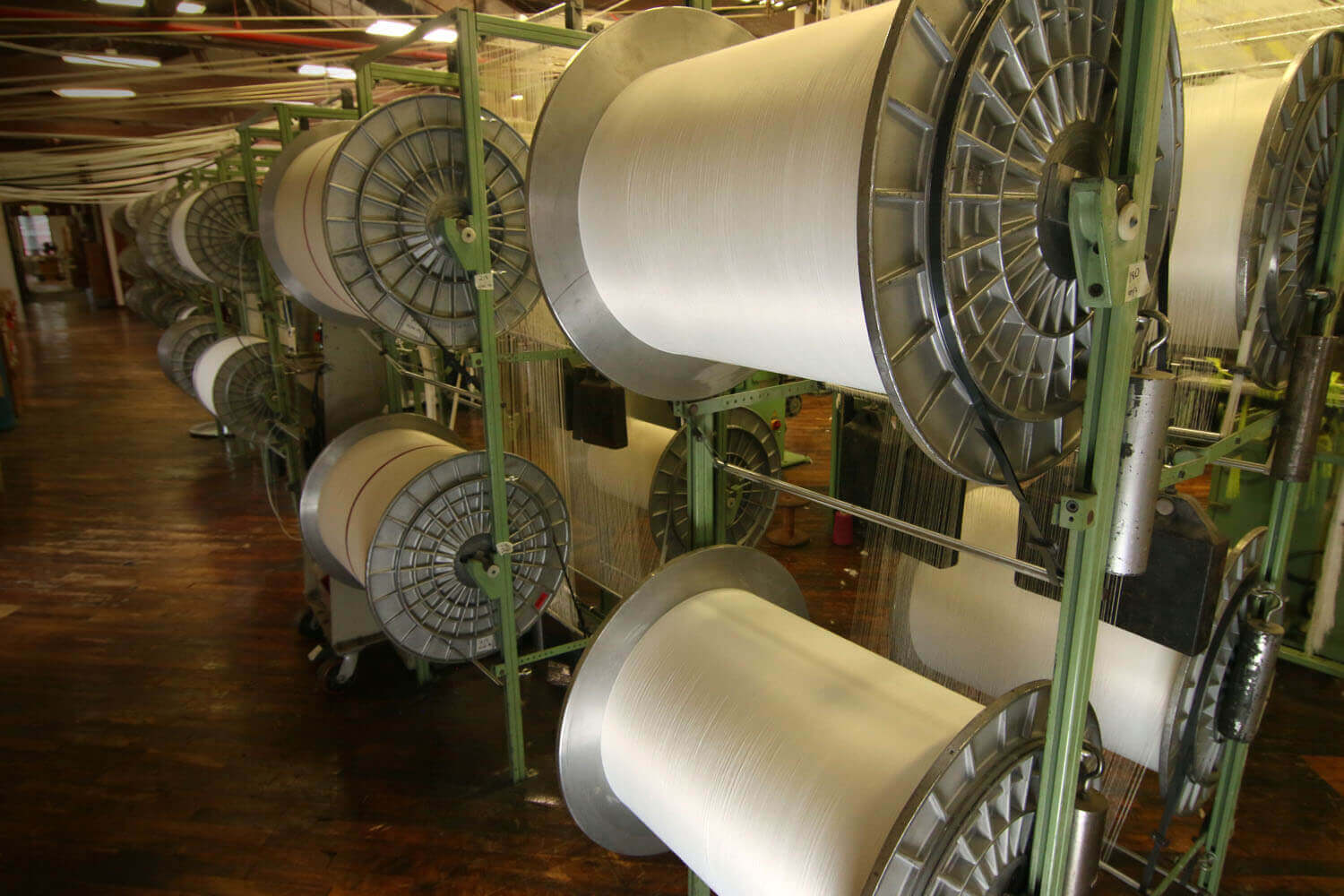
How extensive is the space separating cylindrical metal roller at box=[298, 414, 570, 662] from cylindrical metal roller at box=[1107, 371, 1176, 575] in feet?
6.77

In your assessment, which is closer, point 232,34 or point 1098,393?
point 1098,393

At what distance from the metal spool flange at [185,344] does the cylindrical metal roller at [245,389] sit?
71.3 inches

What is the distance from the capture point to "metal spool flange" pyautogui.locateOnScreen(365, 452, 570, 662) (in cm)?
281

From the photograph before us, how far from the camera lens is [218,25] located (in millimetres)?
5387

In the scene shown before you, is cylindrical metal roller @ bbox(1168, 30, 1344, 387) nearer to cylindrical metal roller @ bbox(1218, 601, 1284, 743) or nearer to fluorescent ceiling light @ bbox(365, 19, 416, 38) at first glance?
cylindrical metal roller @ bbox(1218, 601, 1284, 743)

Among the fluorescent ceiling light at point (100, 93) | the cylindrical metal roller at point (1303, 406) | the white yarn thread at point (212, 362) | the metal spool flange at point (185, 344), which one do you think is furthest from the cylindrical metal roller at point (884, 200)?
the metal spool flange at point (185, 344)

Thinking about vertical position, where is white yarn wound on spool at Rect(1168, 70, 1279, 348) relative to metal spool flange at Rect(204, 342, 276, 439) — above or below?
above

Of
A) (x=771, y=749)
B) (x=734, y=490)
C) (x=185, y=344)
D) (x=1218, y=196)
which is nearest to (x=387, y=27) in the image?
Answer: (x=734, y=490)

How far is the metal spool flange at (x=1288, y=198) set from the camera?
1.68 metres

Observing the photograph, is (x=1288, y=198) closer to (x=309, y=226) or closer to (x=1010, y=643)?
(x=1010, y=643)

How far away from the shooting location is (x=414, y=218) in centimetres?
277

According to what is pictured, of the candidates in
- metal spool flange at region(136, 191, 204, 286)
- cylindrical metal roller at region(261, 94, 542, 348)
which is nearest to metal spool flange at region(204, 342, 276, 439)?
metal spool flange at region(136, 191, 204, 286)

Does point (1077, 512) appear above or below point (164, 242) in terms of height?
below

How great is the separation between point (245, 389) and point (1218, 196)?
6.01 meters
